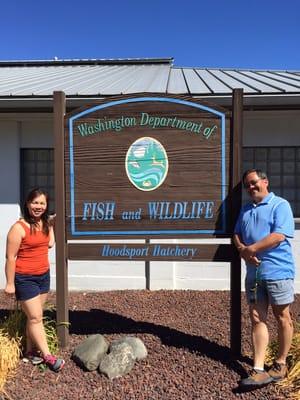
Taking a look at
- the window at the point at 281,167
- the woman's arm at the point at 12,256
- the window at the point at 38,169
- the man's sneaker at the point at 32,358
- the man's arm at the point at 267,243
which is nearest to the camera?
the man's arm at the point at 267,243

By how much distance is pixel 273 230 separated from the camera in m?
3.65

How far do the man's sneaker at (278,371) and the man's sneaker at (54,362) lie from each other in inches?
70.9

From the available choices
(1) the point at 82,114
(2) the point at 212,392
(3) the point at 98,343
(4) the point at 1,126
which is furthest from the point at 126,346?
(4) the point at 1,126

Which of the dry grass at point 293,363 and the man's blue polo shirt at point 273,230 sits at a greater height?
the man's blue polo shirt at point 273,230

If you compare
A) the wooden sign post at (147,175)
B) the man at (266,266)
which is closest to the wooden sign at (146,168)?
the wooden sign post at (147,175)

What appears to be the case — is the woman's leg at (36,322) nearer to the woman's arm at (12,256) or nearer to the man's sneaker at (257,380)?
the woman's arm at (12,256)

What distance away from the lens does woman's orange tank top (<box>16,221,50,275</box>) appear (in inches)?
158

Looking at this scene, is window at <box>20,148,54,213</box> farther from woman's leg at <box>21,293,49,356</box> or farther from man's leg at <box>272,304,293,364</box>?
man's leg at <box>272,304,293,364</box>

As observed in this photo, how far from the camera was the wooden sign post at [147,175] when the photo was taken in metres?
4.33

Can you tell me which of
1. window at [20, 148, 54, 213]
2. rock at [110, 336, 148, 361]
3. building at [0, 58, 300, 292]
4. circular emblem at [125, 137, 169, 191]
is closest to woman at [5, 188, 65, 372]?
rock at [110, 336, 148, 361]

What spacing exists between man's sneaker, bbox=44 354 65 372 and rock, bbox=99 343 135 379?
357mm

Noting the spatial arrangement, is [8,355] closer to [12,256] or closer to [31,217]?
[12,256]

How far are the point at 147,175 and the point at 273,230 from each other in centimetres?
134

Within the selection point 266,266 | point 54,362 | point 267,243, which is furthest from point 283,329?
point 54,362
